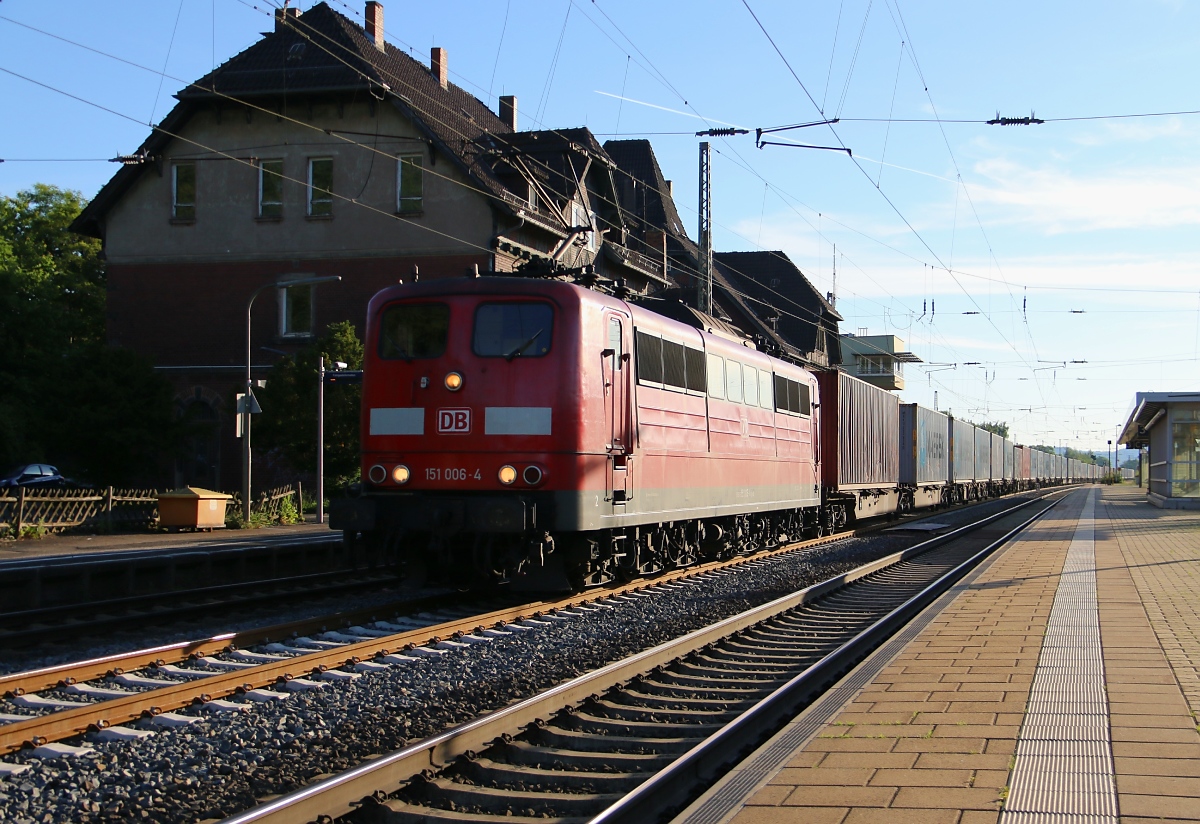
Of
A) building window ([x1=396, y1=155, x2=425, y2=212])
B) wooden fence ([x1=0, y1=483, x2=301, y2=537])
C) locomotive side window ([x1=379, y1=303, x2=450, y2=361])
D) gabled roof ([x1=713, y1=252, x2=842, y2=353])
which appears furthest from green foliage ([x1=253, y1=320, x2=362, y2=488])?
gabled roof ([x1=713, y1=252, x2=842, y2=353])

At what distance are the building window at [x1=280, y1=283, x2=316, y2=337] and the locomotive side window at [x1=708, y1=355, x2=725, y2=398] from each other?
2599 cm

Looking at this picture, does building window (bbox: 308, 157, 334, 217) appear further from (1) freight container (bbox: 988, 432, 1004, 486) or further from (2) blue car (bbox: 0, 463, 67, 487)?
(1) freight container (bbox: 988, 432, 1004, 486)

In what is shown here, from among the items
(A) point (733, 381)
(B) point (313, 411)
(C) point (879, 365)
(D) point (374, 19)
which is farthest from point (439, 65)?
(C) point (879, 365)

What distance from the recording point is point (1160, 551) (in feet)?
63.8

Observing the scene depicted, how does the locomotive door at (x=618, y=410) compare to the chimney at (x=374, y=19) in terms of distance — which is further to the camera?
the chimney at (x=374, y=19)

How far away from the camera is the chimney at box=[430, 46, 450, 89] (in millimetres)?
44250

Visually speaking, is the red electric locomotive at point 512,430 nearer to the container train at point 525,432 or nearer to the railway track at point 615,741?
the container train at point 525,432

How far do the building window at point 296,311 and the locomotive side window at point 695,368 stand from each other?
26.6m

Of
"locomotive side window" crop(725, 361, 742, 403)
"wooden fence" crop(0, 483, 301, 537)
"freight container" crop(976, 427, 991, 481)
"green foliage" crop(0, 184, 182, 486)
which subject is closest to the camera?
"locomotive side window" crop(725, 361, 742, 403)

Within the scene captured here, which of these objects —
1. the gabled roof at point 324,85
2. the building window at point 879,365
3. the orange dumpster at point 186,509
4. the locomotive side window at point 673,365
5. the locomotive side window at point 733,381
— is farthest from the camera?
the building window at point 879,365

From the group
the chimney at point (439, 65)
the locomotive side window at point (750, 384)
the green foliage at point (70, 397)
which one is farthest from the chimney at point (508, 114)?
the locomotive side window at point (750, 384)

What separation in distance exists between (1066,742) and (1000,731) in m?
0.37

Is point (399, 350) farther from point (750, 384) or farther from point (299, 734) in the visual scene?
point (750, 384)

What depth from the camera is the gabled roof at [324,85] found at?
3694 cm
